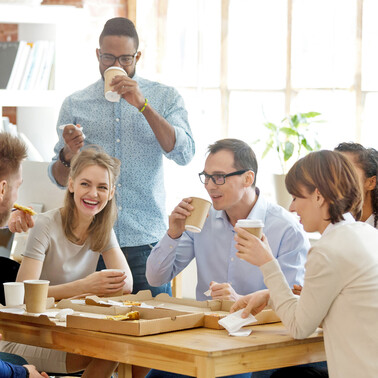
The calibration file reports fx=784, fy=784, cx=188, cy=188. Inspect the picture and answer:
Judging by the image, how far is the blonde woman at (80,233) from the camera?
121 inches

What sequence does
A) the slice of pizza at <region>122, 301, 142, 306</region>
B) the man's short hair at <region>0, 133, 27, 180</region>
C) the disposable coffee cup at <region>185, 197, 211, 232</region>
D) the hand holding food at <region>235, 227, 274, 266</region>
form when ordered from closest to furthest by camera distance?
the hand holding food at <region>235, 227, 274, 266</region>
the man's short hair at <region>0, 133, 27, 180</region>
the slice of pizza at <region>122, 301, 142, 306</region>
the disposable coffee cup at <region>185, 197, 211, 232</region>

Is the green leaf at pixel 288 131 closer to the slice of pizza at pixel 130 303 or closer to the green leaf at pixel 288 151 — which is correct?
the green leaf at pixel 288 151

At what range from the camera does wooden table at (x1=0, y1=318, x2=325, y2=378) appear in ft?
6.79

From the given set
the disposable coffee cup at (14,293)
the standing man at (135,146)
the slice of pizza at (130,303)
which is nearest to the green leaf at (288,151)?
the standing man at (135,146)

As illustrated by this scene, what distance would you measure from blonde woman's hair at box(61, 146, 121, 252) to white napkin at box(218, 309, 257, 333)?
929mm

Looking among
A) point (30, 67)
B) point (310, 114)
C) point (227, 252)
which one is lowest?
point (227, 252)

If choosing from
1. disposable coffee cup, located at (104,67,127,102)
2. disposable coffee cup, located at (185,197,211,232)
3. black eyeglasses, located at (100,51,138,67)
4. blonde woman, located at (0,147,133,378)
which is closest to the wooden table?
disposable coffee cup, located at (185,197,211,232)

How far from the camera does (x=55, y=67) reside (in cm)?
521

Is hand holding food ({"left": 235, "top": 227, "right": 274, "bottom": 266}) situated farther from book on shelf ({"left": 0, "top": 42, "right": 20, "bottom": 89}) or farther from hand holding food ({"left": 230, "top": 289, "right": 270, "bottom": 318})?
book on shelf ({"left": 0, "top": 42, "right": 20, "bottom": 89})

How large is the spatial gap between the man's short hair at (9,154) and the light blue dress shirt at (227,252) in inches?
28.9

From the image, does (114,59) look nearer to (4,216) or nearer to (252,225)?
(4,216)

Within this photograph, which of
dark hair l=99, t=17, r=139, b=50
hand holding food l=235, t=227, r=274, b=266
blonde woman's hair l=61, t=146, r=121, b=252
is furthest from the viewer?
dark hair l=99, t=17, r=139, b=50

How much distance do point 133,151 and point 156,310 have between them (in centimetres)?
116

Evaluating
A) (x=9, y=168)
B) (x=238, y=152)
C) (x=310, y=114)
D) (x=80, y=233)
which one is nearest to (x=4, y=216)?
(x=9, y=168)
